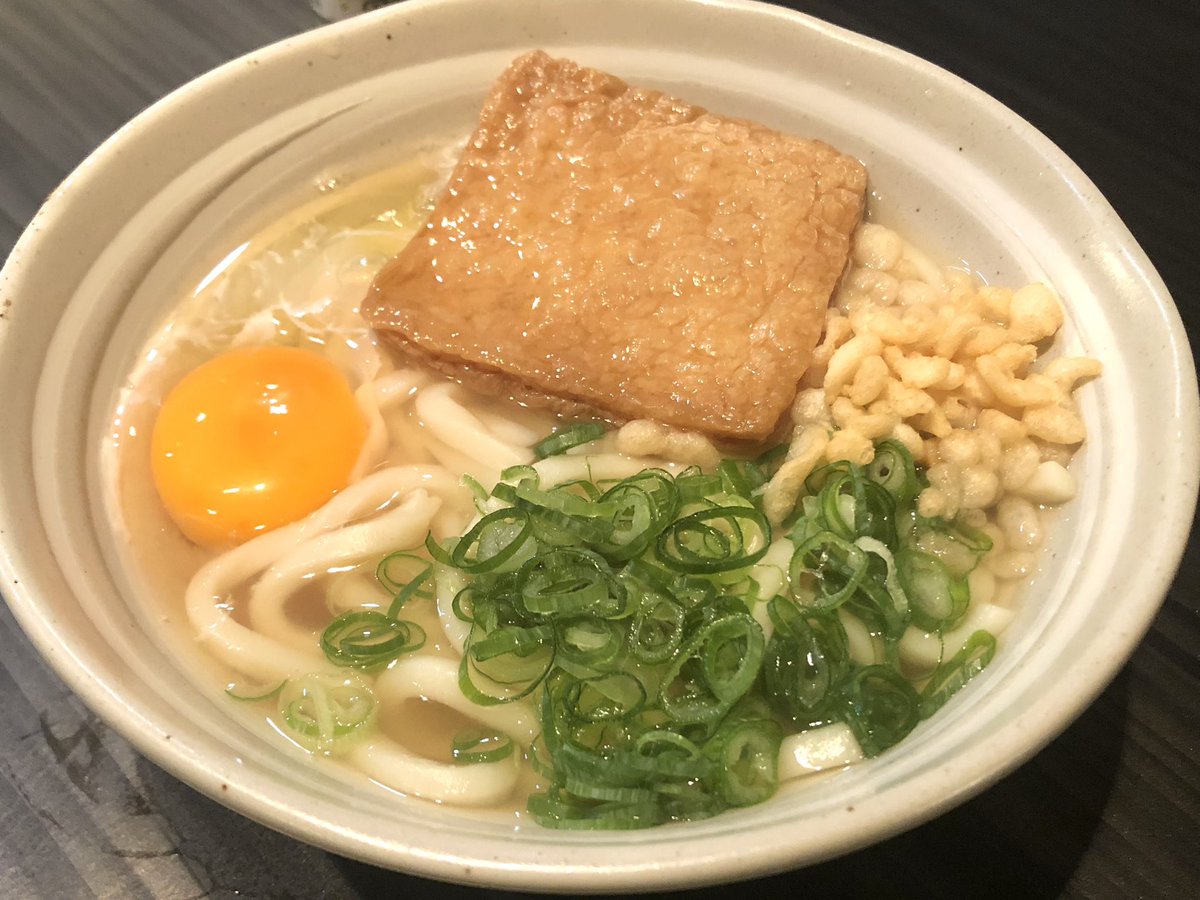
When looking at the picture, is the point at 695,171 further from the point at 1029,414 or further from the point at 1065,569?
the point at 1065,569

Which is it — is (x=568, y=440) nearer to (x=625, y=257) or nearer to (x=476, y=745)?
(x=625, y=257)

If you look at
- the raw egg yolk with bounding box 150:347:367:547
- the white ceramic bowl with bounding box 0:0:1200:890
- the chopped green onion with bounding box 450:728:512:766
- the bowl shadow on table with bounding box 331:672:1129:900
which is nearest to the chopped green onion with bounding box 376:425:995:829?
the chopped green onion with bounding box 450:728:512:766

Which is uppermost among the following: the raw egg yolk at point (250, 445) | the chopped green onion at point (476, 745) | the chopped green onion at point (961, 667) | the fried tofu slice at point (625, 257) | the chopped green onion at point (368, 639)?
the fried tofu slice at point (625, 257)

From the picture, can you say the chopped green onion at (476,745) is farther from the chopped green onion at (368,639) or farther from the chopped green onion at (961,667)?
the chopped green onion at (961,667)

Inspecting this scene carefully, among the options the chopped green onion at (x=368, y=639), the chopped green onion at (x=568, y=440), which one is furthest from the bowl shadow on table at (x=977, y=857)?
the chopped green onion at (x=568, y=440)

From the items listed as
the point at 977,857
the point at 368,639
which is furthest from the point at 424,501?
the point at 977,857
